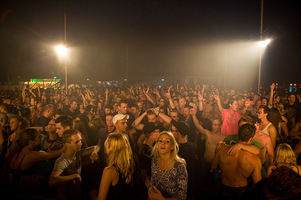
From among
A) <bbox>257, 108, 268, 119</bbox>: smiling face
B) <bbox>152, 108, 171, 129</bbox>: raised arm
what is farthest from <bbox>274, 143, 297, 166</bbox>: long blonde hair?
<bbox>152, 108, 171, 129</bbox>: raised arm

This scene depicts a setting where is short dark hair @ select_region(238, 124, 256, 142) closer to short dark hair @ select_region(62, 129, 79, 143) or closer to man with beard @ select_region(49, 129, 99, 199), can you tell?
man with beard @ select_region(49, 129, 99, 199)

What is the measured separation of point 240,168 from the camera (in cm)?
327

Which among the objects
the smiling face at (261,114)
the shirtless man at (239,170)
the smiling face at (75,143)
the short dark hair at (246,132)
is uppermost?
the smiling face at (261,114)

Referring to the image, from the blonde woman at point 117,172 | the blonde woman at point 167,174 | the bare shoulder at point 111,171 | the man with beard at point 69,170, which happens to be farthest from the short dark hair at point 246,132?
the man with beard at point 69,170

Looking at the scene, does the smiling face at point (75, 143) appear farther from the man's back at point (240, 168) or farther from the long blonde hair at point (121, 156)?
the man's back at point (240, 168)

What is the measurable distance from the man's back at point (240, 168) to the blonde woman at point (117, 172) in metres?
1.52

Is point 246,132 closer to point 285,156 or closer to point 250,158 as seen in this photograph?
point 250,158

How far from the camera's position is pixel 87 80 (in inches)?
1501

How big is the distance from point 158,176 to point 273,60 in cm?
Answer: 4225

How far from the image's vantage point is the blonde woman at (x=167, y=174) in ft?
9.43

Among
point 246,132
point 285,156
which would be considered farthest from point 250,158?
point 285,156

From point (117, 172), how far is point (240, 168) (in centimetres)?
187

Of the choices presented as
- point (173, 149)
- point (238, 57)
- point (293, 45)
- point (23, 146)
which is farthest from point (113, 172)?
point (238, 57)

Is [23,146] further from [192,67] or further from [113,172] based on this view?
[192,67]
